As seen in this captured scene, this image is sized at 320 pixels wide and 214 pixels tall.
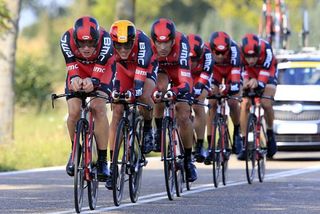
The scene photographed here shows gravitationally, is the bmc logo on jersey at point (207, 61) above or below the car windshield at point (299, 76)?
below

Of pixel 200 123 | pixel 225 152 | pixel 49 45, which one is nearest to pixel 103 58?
pixel 200 123

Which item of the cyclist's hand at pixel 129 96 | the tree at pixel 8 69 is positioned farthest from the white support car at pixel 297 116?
the cyclist's hand at pixel 129 96

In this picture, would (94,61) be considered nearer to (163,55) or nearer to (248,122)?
(163,55)

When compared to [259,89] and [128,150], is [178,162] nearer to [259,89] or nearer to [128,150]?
[128,150]

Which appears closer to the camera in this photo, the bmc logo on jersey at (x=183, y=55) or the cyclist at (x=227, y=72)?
the bmc logo on jersey at (x=183, y=55)

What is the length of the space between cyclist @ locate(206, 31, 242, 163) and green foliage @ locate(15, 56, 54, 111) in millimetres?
23818

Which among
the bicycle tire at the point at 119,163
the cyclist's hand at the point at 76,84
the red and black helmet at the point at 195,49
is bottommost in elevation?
the bicycle tire at the point at 119,163

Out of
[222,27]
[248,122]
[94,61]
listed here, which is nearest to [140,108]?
[94,61]

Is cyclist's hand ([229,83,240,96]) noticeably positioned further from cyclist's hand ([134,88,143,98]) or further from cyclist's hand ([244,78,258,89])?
cyclist's hand ([134,88,143,98])

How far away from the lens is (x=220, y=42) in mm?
17375

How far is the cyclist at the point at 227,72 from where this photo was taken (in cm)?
1734

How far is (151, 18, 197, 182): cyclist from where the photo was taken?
14500mm

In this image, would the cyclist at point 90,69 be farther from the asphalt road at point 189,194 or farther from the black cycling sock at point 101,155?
the asphalt road at point 189,194

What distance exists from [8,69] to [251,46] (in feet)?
26.5
